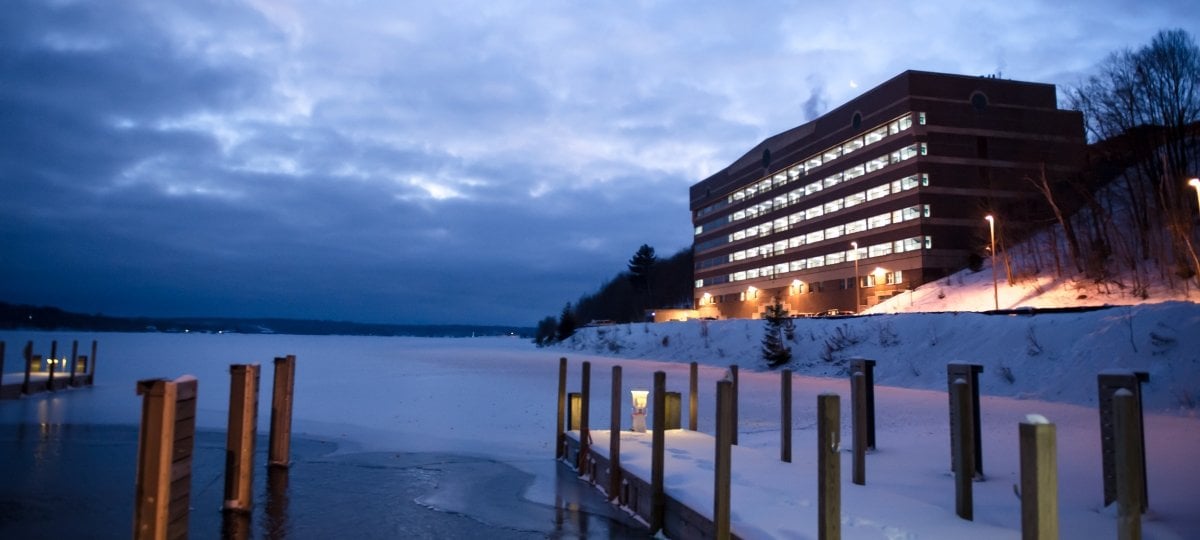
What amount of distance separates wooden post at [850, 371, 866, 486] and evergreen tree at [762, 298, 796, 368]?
25.3m

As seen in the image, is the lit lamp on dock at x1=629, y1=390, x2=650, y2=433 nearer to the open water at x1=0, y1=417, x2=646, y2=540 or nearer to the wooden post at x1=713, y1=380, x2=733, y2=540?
the open water at x1=0, y1=417, x2=646, y2=540

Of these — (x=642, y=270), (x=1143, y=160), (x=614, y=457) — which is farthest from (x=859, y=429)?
(x=642, y=270)

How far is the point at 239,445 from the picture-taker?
9031mm

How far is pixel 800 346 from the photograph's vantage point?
34656mm

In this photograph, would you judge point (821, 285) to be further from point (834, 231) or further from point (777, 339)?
point (777, 339)

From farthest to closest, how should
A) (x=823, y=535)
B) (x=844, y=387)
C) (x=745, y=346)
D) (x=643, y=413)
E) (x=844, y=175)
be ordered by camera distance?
(x=844, y=175) → (x=745, y=346) → (x=844, y=387) → (x=643, y=413) → (x=823, y=535)

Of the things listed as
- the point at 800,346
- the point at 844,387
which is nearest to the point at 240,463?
the point at 844,387

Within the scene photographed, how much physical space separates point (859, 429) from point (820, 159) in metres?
69.1

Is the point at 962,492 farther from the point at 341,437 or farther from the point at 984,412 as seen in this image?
the point at 341,437

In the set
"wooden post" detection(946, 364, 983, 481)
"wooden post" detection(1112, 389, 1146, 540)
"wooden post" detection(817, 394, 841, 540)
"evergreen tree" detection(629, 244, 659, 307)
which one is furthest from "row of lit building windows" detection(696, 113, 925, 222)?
"wooden post" detection(1112, 389, 1146, 540)

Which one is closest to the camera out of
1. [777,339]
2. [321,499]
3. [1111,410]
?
[1111,410]

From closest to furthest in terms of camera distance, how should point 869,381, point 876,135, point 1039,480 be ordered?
1. point 1039,480
2. point 869,381
3. point 876,135

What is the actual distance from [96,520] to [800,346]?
30.4 metres

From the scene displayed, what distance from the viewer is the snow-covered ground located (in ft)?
23.1
